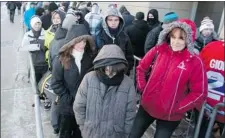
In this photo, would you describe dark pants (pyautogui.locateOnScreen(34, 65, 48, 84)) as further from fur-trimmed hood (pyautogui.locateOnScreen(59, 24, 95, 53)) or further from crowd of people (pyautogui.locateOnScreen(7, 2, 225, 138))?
fur-trimmed hood (pyautogui.locateOnScreen(59, 24, 95, 53))

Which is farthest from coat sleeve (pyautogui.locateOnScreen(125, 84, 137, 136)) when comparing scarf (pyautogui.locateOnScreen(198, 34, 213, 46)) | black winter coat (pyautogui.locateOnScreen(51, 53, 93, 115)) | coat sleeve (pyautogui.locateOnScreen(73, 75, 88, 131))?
scarf (pyautogui.locateOnScreen(198, 34, 213, 46))

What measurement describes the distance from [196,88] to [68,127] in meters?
1.60

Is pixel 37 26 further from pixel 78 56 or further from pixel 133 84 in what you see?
pixel 133 84

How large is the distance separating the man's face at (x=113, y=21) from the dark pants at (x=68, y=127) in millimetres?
1221

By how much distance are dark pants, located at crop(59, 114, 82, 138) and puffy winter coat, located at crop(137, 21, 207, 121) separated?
103cm

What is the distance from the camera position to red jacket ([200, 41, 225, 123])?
272cm

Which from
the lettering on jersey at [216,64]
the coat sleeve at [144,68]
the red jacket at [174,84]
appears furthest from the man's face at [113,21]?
the lettering on jersey at [216,64]

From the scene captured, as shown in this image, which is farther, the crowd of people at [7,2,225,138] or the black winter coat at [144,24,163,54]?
the black winter coat at [144,24,163,54]

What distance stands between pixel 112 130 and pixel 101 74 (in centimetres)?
53

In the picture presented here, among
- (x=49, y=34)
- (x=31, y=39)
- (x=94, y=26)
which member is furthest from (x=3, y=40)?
(x=94, y=26)

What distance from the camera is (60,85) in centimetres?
297

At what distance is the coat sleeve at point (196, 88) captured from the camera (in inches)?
96.3

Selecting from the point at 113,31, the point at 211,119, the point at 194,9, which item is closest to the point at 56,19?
the point at 113,31

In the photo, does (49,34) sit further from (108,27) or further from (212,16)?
(212,16)
